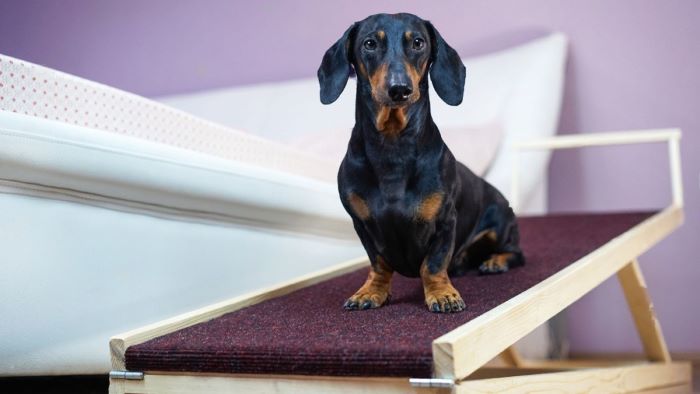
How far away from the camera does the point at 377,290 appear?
1393 mm

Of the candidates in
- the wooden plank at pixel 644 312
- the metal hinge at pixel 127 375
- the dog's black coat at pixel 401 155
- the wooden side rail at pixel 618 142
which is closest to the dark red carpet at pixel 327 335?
the metal hinge at pixel 127 375

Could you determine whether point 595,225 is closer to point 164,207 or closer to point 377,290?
point 377,290

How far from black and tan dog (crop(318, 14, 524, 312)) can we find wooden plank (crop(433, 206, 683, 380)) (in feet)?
0.31

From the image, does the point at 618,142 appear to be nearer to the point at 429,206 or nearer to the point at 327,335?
the point at 429,206

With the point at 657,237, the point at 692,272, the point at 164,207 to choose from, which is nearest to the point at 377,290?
the point at 164,207

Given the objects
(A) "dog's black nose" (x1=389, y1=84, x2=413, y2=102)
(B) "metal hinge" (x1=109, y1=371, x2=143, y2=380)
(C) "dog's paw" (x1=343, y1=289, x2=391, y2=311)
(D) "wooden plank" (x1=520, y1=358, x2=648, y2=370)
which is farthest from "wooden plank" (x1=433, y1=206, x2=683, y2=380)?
(D) "wooden plank" (x1=520, y1=358, x2=648, y2=370)

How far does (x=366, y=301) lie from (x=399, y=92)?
38 centimetres

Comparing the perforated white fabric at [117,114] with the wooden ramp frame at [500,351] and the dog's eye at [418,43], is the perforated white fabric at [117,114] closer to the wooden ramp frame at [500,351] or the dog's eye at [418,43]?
the wooden ramp frame at [500,351]

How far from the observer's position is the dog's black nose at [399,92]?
1.16 m

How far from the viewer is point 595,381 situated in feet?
4.94

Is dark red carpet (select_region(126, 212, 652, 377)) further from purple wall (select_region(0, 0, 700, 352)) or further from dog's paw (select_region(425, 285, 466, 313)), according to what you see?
purple wall (select_region(0, 0, 700, 352))

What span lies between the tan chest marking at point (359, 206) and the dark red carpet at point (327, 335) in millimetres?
155

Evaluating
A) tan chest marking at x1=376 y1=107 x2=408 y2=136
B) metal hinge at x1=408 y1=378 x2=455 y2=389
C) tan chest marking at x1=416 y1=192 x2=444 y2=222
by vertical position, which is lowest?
metal hinge at x1=408 y1=378 x2=455 y2=389

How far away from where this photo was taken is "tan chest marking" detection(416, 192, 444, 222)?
1.29 meters
